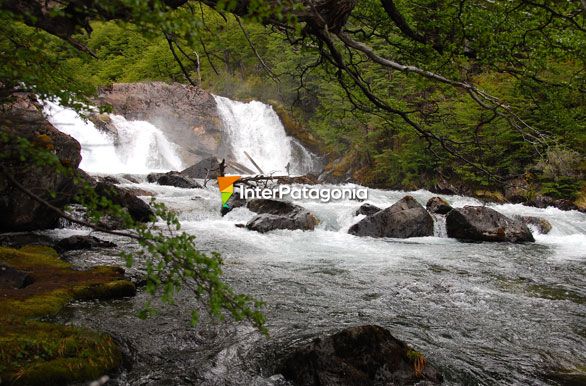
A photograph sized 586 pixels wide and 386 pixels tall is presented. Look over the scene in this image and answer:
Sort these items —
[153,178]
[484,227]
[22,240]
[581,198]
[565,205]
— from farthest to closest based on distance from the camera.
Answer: [153,178]
[565,205]
[581,198]
[484,227]
[22,240]

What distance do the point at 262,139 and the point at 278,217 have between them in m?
20.7

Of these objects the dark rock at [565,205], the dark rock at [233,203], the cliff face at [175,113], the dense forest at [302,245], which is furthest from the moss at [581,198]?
the cliff face at [175,113]

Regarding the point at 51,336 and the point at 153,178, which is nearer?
the point at 51,336

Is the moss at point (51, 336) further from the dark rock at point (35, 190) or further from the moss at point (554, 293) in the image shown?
the moss at point (554, 293)

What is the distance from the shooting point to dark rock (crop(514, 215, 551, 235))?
16.1 meters

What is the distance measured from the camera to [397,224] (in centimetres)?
1515

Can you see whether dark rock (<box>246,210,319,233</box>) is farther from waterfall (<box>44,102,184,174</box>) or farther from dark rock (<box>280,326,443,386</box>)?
waterfall (<box>44,102,184,174</box>)

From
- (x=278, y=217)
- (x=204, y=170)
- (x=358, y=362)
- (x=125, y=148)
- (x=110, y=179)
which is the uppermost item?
(x=125, y=148)

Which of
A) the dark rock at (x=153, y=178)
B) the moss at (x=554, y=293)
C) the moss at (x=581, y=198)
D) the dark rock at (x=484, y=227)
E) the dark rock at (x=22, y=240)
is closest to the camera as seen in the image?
the moss at (x=554, y=293)

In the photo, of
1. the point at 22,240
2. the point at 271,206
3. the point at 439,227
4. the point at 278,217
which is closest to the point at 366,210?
the point at 439,227

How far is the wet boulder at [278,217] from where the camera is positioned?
49.1 feet

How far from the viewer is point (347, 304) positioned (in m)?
7.67

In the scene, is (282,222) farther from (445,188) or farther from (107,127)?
(107,127)

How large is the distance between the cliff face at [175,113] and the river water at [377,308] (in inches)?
767
